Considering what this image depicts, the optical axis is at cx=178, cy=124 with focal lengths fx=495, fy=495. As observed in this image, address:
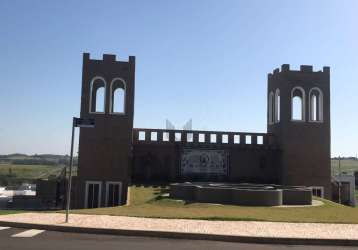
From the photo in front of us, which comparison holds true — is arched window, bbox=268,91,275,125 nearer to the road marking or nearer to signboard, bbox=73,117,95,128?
signboard, bbox=73,117,95,128

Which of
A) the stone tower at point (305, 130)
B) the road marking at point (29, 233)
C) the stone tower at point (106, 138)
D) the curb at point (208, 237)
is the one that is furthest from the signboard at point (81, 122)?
the stone tower at point (305, 130)

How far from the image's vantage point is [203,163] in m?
36.2

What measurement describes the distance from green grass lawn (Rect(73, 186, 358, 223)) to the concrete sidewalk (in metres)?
1.26

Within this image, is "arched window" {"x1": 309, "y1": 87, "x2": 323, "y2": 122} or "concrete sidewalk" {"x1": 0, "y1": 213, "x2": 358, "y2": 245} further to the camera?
"arched window" {"x1": 309, "y1": 87, "x2": 323, "y2": 122}

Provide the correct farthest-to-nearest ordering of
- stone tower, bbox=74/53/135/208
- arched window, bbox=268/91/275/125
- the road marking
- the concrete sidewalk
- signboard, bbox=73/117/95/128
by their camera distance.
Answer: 1. arched window, bbox=268/91/275/125
2. stone tower, bbox=74/53/135/208
3. signboard, bbox=73/117/95/128
4. the concrete sidewalk
5. the road marking

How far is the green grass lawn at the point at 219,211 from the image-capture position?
52.6 ft

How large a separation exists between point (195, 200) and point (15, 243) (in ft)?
44.7

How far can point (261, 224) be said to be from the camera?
14305 millimetres

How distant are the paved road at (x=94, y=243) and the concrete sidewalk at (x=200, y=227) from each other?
38cm

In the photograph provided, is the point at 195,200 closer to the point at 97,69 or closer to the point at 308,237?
the point at 308,237

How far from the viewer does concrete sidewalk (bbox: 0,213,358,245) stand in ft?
39.2

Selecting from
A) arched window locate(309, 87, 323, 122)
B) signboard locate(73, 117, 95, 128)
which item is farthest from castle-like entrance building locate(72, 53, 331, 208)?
signboard locate(73, 117, 95, 128)

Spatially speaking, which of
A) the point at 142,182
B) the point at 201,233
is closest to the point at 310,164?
the point at 142,182

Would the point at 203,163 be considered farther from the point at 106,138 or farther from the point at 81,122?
the point at 81,122
